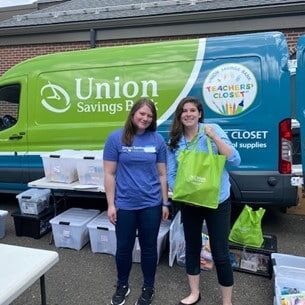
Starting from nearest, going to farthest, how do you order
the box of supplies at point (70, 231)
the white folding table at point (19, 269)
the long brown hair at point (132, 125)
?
the white folding table at point (19, 269)
the long brown hair at point (132, 125)
the box of supplies at point (70, 231)

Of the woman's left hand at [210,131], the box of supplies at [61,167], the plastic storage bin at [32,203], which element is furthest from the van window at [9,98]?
the woman's left hand at [210,131]

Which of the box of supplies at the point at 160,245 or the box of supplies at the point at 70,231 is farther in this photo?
the box of supplies at the point at 70,231

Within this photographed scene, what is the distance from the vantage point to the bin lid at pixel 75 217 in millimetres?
3995

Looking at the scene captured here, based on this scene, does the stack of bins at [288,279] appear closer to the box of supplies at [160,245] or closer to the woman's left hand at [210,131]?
the box of supplies at [160,245]

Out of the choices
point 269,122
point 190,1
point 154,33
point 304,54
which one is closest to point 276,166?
point 269,122

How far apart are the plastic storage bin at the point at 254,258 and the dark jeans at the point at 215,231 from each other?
0.90m

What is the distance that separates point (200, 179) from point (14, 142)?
366cm

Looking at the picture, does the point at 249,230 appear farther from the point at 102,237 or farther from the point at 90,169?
the point at 90,169

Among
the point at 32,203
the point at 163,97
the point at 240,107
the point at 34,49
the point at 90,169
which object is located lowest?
the point at 32,203

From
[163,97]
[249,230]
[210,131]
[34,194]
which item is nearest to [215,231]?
[210,131]

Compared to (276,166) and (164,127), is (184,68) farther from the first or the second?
(276,166)

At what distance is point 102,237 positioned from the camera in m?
3.87

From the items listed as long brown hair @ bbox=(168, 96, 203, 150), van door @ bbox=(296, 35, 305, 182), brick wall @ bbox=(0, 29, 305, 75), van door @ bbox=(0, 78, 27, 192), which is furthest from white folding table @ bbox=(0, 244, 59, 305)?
brick wall @ bbox=(0, 29, 305, 75)

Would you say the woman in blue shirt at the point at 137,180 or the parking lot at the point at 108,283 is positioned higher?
the woman in blue shirt at the point at 137,180
